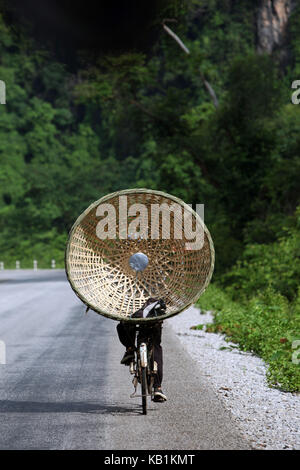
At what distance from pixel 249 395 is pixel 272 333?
3.53m

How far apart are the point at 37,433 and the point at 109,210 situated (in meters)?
2.65

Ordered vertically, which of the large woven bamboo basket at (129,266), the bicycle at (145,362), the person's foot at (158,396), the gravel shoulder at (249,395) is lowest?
the gravel shoulder at (249,395)

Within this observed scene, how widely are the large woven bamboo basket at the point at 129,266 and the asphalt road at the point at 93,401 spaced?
108cm

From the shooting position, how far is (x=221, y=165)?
2955 cm

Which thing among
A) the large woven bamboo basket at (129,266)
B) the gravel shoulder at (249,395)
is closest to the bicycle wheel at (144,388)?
the large woven bamboo basket at (129,266)

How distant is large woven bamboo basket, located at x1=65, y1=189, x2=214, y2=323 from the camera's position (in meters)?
8.12

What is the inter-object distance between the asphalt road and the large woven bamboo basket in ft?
3.54

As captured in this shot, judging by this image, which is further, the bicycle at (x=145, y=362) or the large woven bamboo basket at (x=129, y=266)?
A: the large woven bamboo basket at (x=129, y=266)

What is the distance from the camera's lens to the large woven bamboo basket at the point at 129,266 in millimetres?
8117

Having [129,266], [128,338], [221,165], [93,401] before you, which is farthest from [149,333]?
[221,165]

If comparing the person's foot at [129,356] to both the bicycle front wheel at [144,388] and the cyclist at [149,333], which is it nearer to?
the cyclist at [149,333]

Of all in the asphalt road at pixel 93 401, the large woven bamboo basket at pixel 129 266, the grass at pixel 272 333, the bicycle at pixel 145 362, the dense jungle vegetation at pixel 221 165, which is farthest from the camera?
the dense jungle vegetation at pixel 221 165

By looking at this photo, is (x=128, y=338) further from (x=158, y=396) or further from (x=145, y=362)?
(x=158, y=396)

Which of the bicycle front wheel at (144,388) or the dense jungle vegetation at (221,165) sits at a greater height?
the dense jungle vegetation at (221,165)
